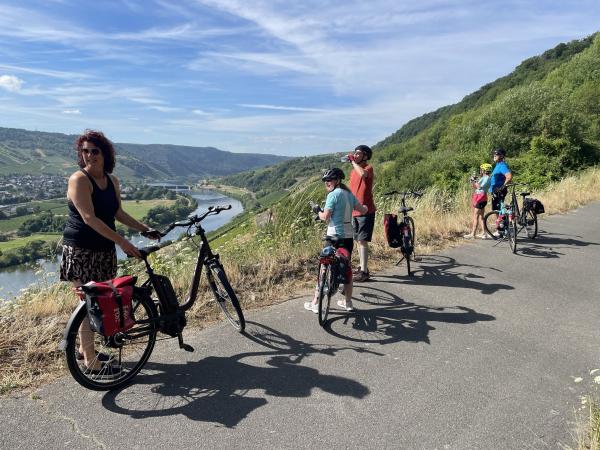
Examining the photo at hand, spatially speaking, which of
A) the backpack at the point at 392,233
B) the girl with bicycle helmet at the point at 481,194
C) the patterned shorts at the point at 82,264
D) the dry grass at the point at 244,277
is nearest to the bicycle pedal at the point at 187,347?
the dry grass at the point at 244,277

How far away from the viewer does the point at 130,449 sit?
2686 mm

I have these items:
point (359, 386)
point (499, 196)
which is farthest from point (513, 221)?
point (359, 386)

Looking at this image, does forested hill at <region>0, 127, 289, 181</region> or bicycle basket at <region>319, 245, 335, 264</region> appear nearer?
bicycle basket at <region>319, 245, 335, 264</region>

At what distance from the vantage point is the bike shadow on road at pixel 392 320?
4.41 meters

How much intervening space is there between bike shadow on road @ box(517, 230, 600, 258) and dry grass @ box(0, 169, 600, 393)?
4.31ft

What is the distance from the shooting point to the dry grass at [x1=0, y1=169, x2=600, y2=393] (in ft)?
12.2

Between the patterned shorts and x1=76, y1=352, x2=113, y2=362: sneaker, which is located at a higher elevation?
the patterned shorts

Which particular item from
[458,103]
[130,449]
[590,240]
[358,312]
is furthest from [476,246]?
[458,103]

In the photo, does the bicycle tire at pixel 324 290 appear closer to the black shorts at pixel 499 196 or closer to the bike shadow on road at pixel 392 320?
the bike shadow on road at pixel 392 320

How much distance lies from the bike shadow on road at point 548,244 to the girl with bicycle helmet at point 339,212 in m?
4.75

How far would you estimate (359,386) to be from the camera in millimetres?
3428

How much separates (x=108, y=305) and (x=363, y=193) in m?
3.97

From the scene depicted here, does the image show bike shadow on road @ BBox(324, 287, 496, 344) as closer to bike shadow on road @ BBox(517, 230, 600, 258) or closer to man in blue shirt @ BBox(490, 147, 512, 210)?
bike shadow on road @ BBox(517, 230, 600, 258)

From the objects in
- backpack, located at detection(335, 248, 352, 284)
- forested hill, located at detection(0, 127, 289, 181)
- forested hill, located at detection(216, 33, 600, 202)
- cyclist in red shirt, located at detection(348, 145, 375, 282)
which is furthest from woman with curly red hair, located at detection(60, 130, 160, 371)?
forested hill, located at detection(0, 127, 289, 181)
